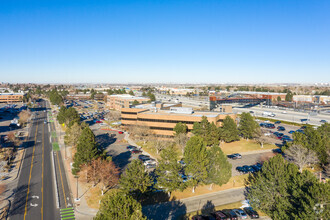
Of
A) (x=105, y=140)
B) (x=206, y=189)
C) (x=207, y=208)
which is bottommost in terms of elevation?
(x=207, y=208)

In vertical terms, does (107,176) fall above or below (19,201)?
above

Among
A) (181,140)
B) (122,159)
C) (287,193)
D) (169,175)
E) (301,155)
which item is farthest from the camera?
(181,140)

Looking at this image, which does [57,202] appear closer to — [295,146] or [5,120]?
[295,146]

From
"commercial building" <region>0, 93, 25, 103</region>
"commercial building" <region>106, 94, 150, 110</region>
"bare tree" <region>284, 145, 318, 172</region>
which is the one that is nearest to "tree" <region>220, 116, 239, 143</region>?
"bare tree" <region>284, 145, 318, 172</region>

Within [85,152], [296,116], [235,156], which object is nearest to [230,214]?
[235,156]

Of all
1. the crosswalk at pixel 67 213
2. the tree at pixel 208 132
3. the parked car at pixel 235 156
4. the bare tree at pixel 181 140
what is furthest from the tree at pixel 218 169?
the crosswalk at pixel 67 213

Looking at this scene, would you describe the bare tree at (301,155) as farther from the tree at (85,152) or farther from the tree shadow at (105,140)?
the tree shadow at (105,140)

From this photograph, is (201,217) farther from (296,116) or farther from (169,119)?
(296,116)

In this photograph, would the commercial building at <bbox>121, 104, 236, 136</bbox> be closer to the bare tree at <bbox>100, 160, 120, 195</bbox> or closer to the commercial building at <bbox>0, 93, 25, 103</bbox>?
the bare tree at <bbox>100, 160, 120, 195</bbox>
